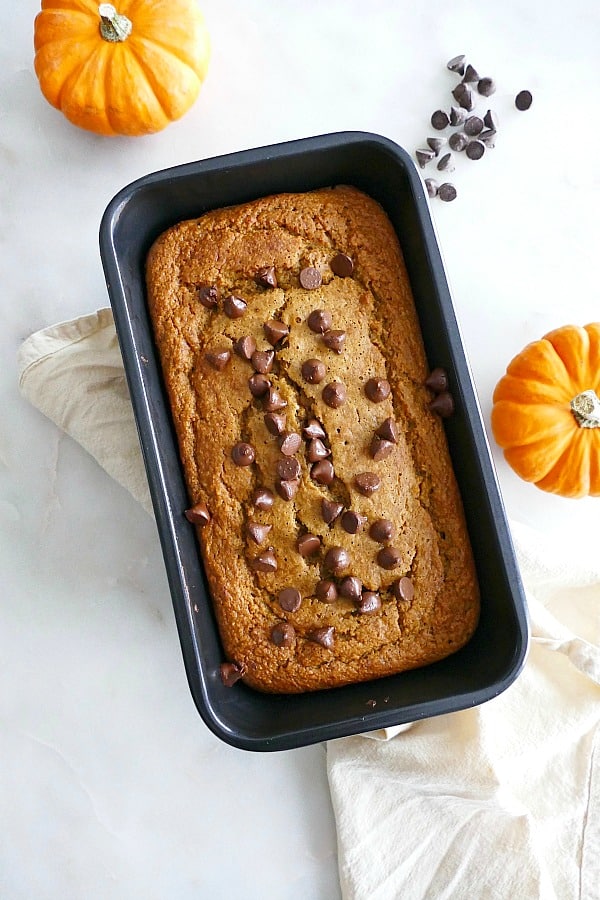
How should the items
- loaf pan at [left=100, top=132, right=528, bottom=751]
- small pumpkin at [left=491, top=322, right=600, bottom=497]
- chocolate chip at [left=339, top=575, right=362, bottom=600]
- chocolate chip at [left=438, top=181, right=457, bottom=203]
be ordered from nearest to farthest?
loaf pan at [left=100, top=132, right=528, bottom=751]
chocolate chip at [left=339, top=575, right=362, bottom=600]
small pumpkin at [left=491, top=322, right=600, bottom=497]
chocolate chip at [left=438, top=181, right=457, bottom=203]

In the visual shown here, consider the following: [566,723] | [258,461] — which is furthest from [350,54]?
[566,723]

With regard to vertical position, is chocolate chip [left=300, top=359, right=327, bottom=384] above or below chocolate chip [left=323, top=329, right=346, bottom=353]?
below

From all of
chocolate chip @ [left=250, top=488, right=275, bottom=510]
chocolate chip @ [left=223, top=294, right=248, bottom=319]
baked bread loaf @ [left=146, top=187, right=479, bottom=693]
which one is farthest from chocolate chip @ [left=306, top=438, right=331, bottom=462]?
chocolate chip @ [left=223, top=294, right=248, bottom=319]

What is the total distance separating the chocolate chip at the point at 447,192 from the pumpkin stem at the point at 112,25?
900 millimetres

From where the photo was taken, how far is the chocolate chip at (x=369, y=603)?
A: 1.92m

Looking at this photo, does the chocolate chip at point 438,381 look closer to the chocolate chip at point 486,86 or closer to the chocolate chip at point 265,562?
the chocolate chip at point 265,562

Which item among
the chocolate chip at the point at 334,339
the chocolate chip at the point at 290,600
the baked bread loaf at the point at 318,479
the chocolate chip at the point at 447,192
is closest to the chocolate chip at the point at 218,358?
the baked bread loaf at the point at 318,479

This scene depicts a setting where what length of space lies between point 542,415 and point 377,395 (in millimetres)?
425

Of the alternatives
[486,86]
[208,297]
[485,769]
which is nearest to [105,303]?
[208,297]

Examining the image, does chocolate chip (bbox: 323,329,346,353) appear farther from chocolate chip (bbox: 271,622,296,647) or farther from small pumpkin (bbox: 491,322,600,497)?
chocolate chip (bbox: 271,622,296,647)

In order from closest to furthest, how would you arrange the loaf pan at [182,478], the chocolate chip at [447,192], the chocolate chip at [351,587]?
the loaf pan at [182,478] < the chocolate chip at [351,587] < the chocolate chip at [447,192]

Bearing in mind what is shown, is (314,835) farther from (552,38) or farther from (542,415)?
(552,38)

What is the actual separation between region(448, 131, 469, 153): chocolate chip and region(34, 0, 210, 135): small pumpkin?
0.70 meters

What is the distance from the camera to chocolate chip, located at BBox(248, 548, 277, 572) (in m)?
1.92
